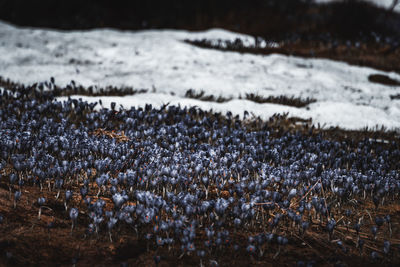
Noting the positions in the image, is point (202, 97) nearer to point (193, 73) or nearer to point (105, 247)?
point (193, 73)

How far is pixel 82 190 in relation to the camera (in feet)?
8.73

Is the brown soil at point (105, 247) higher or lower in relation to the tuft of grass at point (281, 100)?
lower

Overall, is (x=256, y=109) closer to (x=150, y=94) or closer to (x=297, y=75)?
(x=150, y=94)


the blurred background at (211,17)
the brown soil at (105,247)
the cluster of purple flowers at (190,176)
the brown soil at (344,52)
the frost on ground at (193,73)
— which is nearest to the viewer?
the brown soil at (105,247)

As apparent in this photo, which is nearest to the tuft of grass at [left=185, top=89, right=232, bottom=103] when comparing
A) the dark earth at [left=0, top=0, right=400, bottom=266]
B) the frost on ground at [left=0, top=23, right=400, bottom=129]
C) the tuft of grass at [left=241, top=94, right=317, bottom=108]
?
the dark earth at [left=0, top=0, right=400, bottom=266]

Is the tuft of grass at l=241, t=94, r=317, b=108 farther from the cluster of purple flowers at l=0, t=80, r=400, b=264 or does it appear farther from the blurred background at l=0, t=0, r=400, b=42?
the blurred background at l=0, t=0, r=400, b=42

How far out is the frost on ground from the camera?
6566 millimetres

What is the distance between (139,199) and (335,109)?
524 centimetres

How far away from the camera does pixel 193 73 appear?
8.28 metres

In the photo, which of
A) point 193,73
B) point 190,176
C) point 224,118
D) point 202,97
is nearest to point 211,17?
point 193,73

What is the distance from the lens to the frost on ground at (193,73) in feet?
21.5

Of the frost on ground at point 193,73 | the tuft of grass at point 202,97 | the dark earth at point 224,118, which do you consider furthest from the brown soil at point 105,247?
the tuft of grass at point 202,97

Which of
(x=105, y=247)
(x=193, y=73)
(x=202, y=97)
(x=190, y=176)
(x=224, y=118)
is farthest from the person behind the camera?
(x=193, y=73)

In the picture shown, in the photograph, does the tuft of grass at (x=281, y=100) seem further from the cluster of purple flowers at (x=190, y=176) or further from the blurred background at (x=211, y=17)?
the blurred background at (x=211, y=17)
